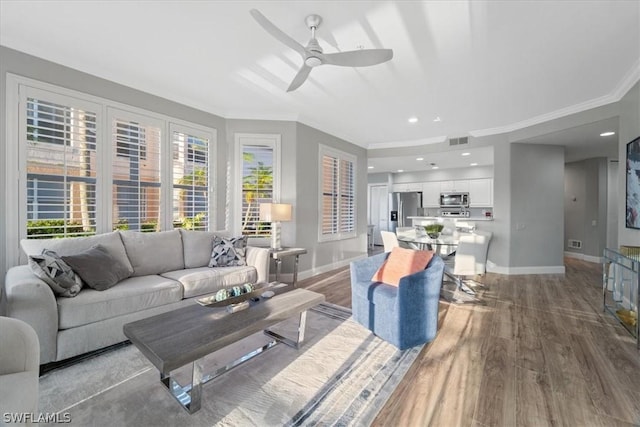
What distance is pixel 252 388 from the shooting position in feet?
6.10

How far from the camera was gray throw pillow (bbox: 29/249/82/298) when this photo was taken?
6.93 feet

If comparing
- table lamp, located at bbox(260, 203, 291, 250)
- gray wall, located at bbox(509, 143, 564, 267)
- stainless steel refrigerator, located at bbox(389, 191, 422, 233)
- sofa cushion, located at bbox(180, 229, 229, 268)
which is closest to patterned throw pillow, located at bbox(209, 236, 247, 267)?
sofa cushion, located at bbox(180, 229, 229, 268)

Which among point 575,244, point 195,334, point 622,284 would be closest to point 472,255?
point 622,284

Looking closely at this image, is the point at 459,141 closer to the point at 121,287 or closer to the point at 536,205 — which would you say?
the point at 536,205

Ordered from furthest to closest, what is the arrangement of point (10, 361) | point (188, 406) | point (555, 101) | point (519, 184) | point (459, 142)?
point (459, 142)
point (519, 184)
point (555, 101)
point (188, 406)
point (10, 361)

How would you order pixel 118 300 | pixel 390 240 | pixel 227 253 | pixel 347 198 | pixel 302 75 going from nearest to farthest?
Answer: pixel 118 300, pixel 302 75, pixel 227 253, pixel 390 240, pixel 347 198

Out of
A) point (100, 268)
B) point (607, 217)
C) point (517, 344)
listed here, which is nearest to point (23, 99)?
point (100, 268)

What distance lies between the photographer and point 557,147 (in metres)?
5.18

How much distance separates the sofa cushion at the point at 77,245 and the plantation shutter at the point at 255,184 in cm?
180

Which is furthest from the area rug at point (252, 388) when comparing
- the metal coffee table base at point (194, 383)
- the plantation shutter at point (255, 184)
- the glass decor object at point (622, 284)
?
the glass decor object at point (622, 284)

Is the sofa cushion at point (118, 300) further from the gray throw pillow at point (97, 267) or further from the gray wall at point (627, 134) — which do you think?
the gray wall at point (627, 134)

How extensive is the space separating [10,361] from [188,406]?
0.90 metres

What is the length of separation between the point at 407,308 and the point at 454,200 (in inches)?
249

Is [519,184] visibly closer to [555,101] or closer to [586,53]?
[555,101]
